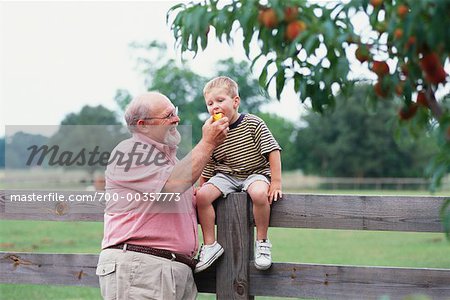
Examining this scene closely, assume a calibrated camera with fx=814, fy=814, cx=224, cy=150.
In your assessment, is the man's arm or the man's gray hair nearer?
the man's arm

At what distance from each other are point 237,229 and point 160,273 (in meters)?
0.57

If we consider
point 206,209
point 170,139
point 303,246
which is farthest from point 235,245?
point 303,246

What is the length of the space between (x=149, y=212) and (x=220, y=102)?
0.83 m

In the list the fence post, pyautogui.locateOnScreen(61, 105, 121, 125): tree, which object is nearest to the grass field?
the fence post

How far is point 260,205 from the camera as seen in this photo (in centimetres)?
464

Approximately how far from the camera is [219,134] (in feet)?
13.9

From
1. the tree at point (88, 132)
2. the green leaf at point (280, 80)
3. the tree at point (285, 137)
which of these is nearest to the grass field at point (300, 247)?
the green leaf at point (280, 80)

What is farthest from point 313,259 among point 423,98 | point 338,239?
point 423,98

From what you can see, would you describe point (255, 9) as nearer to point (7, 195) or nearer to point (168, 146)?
point (168, 146)

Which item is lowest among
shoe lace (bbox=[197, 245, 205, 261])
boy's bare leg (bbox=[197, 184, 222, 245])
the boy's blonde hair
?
shoe lace (bbox=[197, 245, 205, 261])

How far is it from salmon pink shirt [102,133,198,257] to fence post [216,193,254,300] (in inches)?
11.1

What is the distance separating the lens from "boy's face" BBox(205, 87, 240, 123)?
481 cm

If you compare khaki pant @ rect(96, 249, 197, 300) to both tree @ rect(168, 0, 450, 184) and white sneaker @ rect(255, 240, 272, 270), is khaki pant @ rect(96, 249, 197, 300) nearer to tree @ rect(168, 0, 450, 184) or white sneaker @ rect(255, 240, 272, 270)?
white sneaker @ rect(255, 240, 272, 270)

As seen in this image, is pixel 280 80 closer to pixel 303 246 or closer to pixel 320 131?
pixel 303 246
